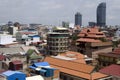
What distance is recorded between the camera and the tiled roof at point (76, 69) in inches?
1479

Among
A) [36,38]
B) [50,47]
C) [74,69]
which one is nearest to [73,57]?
[74,69]

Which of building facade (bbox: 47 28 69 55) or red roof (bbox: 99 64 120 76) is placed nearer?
red roof (bbox: 99 64 120 76)

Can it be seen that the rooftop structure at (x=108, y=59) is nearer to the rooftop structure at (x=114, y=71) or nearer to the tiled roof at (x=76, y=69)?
the rooftop structure at (x=114, y=71)

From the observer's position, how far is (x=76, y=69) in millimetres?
40719

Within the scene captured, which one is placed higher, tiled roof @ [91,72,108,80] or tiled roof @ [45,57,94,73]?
tiled roof @ [45,57,94,73]

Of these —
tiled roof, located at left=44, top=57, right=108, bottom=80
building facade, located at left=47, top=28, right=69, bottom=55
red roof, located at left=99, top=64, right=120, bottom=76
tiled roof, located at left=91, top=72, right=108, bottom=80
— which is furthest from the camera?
building facade, located at left=47, top=28, right=69, bottom=55

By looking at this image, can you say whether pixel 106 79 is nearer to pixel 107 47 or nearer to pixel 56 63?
pixel 56 63

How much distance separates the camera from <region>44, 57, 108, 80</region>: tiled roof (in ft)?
123

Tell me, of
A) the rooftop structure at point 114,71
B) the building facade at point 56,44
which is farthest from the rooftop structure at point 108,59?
the building facade at point 56,44

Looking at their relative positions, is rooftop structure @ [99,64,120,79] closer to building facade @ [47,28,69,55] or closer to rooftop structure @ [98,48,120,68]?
rooftop structure @ [98,48,120,68]

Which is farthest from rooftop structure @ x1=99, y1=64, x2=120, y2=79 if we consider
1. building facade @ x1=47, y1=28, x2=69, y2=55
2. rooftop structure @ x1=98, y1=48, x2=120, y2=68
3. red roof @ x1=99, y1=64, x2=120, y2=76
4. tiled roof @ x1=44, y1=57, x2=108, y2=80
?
building facade @ x1=47, y1=28, x2=69, y2=55

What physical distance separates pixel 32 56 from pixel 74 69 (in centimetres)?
1627

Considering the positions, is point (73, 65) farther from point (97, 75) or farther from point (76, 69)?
point (97, 75)

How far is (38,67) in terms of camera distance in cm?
3941
